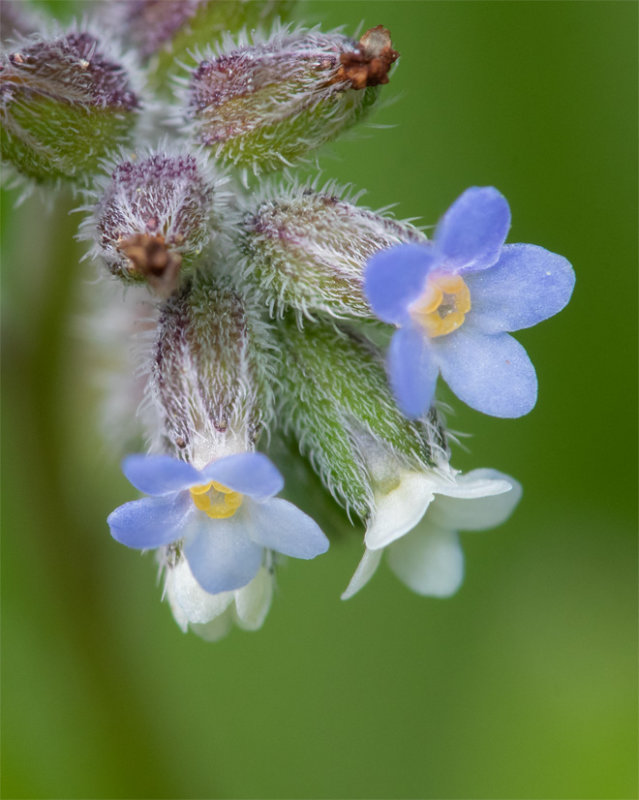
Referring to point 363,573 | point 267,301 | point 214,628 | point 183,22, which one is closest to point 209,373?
point 267,301

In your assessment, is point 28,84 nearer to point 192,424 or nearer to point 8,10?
point 8,10

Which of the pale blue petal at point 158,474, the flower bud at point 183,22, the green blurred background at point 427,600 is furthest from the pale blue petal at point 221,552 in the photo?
the green blurred background at point 427,600

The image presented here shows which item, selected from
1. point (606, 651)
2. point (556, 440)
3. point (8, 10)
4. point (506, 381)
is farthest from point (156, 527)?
point (556, 440)

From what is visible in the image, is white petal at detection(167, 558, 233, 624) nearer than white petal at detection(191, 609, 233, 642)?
Yes

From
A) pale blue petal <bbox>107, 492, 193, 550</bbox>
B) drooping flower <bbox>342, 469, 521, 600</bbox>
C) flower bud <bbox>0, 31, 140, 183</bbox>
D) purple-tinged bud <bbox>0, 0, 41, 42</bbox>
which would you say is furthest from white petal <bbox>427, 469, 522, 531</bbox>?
purple-tinged bud <bbox>0, 0, 41, 42</bbox>

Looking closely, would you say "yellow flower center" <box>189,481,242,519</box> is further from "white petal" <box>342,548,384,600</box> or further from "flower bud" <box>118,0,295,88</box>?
"flower bud" <box>118,0,295,88</box>

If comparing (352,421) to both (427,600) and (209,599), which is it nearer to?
(209,599)
